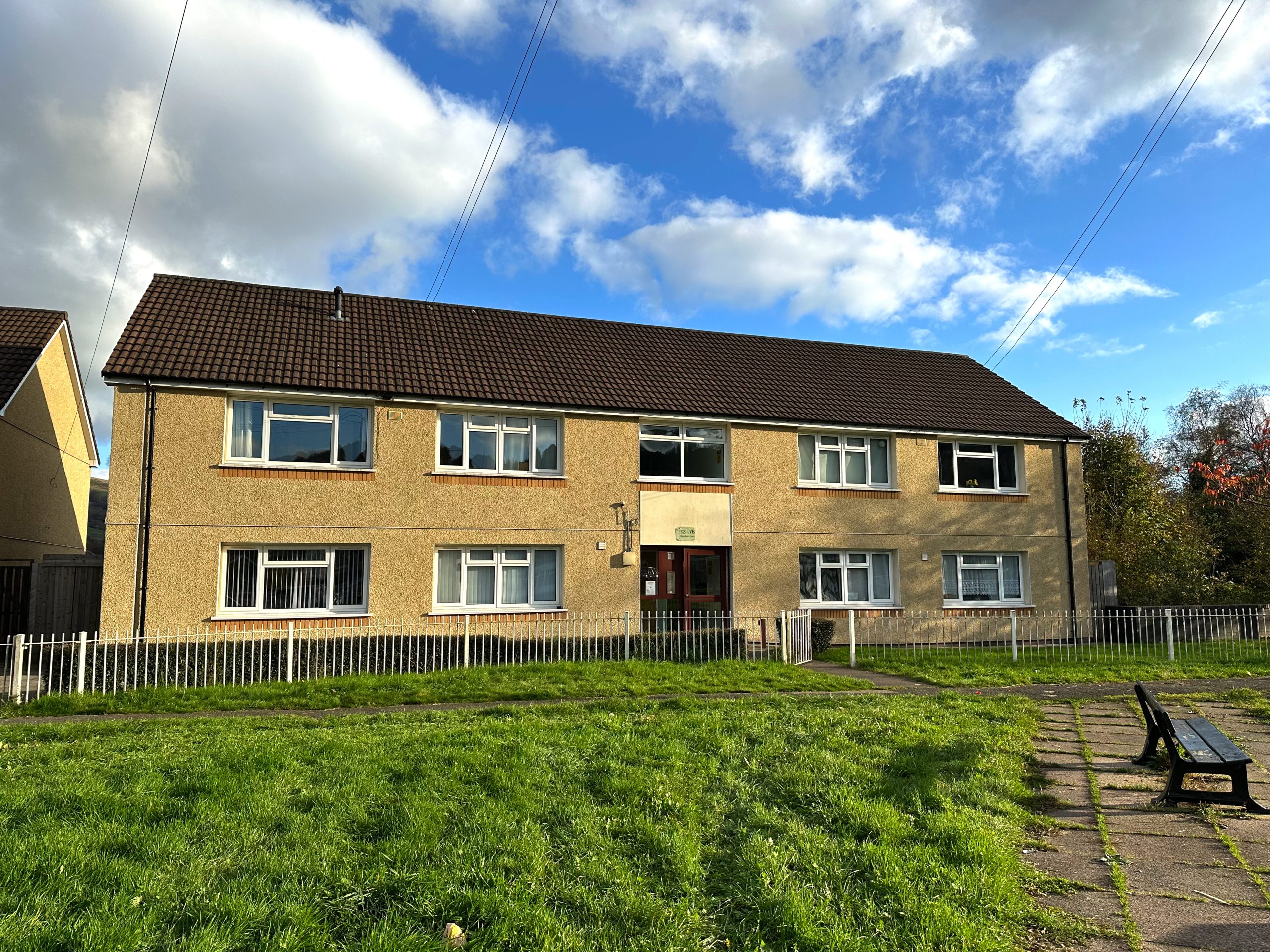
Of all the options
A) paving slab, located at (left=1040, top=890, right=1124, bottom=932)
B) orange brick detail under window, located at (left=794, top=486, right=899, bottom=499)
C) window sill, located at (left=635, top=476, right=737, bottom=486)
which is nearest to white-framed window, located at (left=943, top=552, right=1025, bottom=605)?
orange brick detail under window, located at (left=794, top=486, right=899, bottom=499)

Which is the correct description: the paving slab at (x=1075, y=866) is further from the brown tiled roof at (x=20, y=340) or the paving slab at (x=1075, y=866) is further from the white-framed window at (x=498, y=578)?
the brown tiled roof at (x=20, y=340)

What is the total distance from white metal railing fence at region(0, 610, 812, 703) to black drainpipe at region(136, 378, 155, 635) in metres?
0.63

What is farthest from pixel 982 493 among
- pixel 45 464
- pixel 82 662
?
pixel 45 464

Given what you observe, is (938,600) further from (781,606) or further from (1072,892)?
(1072,892)

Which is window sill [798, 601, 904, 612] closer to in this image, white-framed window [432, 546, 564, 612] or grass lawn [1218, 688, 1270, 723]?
white-framed window [432, 546, 564, 612]

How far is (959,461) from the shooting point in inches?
852

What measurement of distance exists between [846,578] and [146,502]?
1452 centimetres

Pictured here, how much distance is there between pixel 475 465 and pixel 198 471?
198 inches

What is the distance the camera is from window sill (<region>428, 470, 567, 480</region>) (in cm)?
1727

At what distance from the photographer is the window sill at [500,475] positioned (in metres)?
17.3

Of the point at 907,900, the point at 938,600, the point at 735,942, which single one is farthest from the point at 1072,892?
the point at 938,600

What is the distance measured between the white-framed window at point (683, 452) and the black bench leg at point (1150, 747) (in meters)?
12.3

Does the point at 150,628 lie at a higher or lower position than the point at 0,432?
lower

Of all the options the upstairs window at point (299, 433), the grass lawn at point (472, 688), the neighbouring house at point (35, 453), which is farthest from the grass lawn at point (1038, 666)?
the neighbouring house at point (35, 453)
